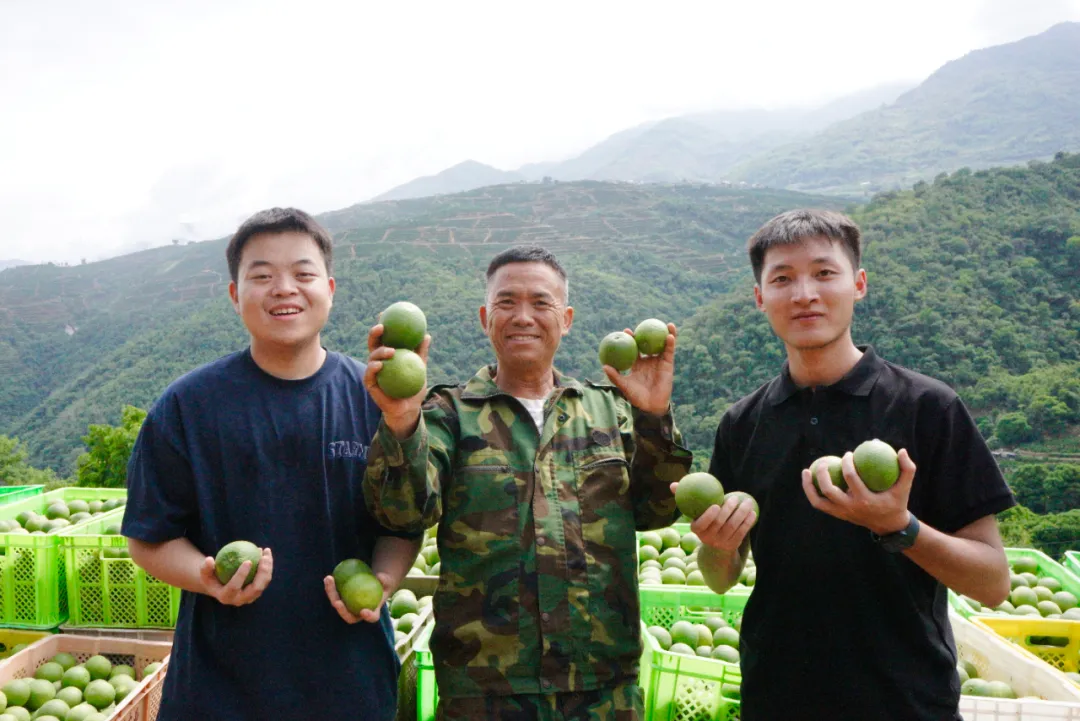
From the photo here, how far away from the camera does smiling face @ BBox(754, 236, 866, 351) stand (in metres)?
2.66

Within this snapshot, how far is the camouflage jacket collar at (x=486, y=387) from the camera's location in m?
3.04

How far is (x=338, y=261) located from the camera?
214 feet

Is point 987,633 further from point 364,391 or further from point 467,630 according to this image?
point 364,391

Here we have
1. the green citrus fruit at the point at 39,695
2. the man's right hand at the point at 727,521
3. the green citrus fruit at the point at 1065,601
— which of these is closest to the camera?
the man's right hand at the point at 727,521

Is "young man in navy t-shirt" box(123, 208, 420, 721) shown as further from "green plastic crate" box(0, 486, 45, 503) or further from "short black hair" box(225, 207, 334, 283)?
"green plastic crate" box(0, 486, 45, 503)

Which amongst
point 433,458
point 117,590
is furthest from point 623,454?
point 117,590

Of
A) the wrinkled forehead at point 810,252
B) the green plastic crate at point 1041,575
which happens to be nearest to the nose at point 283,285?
the wrinkled forehead at point 810,252

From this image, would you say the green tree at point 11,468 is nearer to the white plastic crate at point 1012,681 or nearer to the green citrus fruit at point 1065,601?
the white plastic crate at point 1012,681

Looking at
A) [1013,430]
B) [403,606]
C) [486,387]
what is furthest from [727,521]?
[1013,430]

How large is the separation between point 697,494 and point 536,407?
2.57 feet

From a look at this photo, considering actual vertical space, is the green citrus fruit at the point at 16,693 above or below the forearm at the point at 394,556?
below

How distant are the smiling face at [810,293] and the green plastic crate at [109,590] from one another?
445 centimetres

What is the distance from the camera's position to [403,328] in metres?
2.93

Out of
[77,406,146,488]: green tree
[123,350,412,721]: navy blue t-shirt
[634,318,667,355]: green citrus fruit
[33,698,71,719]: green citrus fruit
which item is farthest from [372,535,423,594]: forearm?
[77,406,146,488]: green tree
